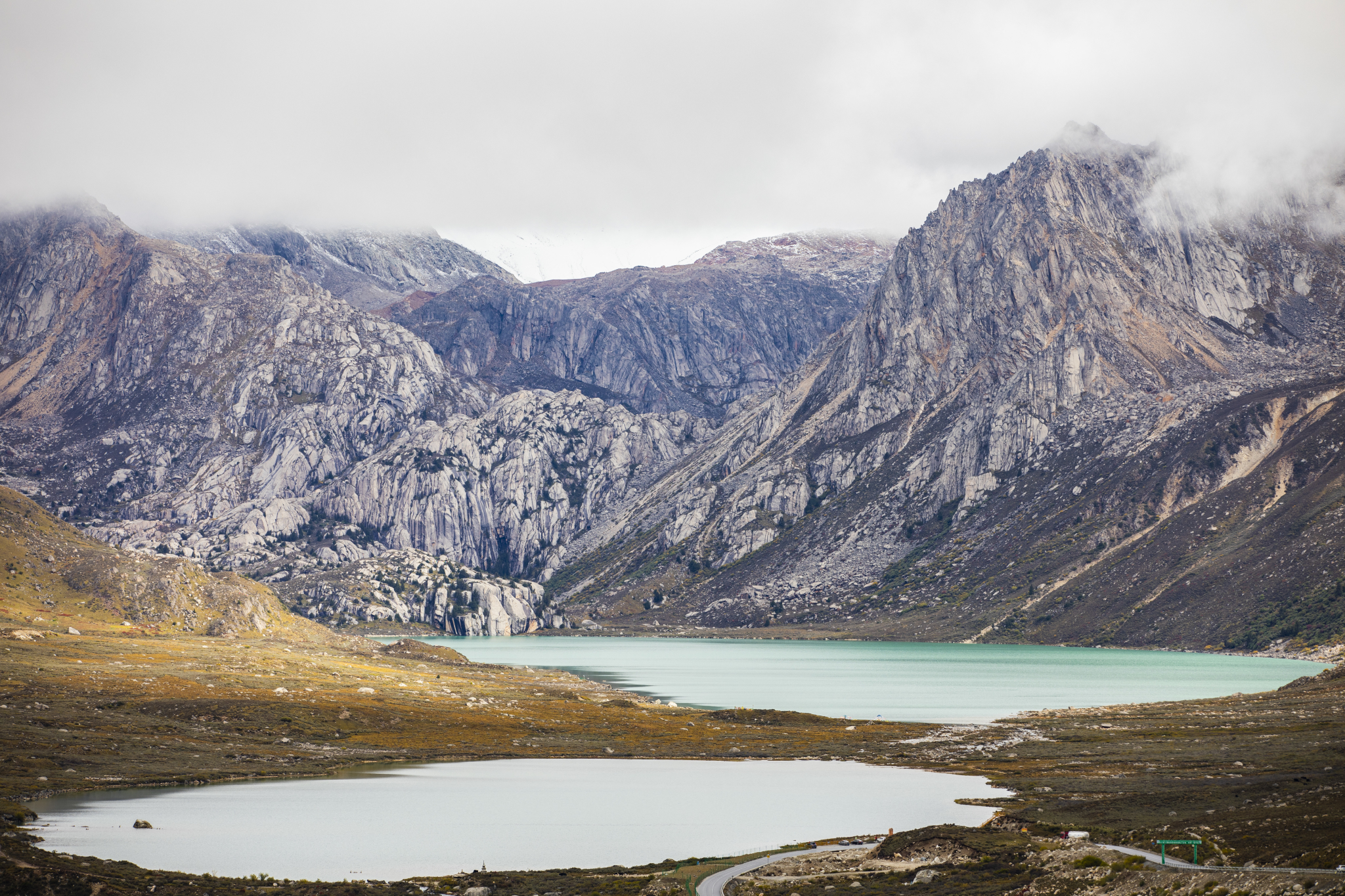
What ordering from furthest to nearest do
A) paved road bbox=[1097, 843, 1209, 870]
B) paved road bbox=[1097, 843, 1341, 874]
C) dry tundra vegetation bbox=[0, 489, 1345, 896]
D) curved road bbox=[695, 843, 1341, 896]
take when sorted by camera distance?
dry tundra vegetation bbox=[0, 489, 1345, 896], paved road bbox=[1097, 843, 1209, 870], curved road bbox=[695, 843, 1341, 896], paved road bbox=[1097, 843, 1341, 874]

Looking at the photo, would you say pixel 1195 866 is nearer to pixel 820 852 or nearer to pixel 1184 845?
pixel 1184 845

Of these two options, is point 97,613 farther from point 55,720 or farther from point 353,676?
point 55,720

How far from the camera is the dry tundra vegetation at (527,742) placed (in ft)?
161

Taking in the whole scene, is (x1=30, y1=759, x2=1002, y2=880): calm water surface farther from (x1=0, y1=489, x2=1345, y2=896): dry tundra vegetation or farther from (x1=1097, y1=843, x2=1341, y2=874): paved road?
(x1=1097, y1=843, x2=1341, y2=874): paved road

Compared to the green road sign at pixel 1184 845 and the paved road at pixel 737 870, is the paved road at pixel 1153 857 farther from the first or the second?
the paved road at pixel 737 870

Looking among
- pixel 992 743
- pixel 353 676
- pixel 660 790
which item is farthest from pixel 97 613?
pixel 992 743

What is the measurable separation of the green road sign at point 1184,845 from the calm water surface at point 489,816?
54.2 feet

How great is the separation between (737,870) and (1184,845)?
71.8 ft

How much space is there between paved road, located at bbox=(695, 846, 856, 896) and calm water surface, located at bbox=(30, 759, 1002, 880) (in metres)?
4.03

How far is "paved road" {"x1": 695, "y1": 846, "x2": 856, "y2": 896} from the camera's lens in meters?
49.2

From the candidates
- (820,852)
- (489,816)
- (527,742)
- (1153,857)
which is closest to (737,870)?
(820,852)

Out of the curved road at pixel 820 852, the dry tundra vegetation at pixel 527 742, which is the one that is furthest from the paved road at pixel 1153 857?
the dry tundra vegetation at pixel 527 742

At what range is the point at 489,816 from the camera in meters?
72.9

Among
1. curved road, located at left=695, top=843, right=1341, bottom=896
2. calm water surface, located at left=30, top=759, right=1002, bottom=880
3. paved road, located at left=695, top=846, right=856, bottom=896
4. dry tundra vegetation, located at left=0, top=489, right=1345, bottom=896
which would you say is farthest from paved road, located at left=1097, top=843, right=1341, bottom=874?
calm water surface, located at left=30, top=759, right=1002, bottom=880
